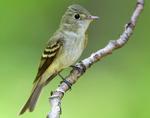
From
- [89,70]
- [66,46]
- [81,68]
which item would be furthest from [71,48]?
[89,70]

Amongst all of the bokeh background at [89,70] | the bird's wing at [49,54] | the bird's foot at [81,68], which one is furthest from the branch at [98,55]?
the bokeh background at [89,70]

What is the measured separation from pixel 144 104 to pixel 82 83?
1.08 m

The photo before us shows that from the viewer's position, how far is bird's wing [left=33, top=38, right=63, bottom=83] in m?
4.39

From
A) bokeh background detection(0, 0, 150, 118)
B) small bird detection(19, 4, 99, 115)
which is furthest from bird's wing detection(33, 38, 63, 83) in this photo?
bokeh background detection(0, 0, 150, 118)

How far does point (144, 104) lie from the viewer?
18.5 feet

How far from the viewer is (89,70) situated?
6758mm

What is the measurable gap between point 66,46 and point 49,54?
128mm

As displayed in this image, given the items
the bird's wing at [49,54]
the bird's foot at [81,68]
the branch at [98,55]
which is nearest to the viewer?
the branch at [98,55]

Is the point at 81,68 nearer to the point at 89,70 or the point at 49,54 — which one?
the point at 49,54

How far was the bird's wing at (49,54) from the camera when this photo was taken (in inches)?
173

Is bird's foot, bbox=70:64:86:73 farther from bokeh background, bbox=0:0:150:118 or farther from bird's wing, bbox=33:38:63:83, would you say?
bokeh background, bbox=0:0:150:118

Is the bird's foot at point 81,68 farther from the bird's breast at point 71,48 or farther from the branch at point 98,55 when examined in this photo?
the bird's breast at point 71,48

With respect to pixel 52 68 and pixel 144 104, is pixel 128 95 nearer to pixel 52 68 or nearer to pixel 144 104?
pixel 144 104

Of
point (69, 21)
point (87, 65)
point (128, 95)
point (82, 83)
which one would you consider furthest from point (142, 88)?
point (87, 65)
